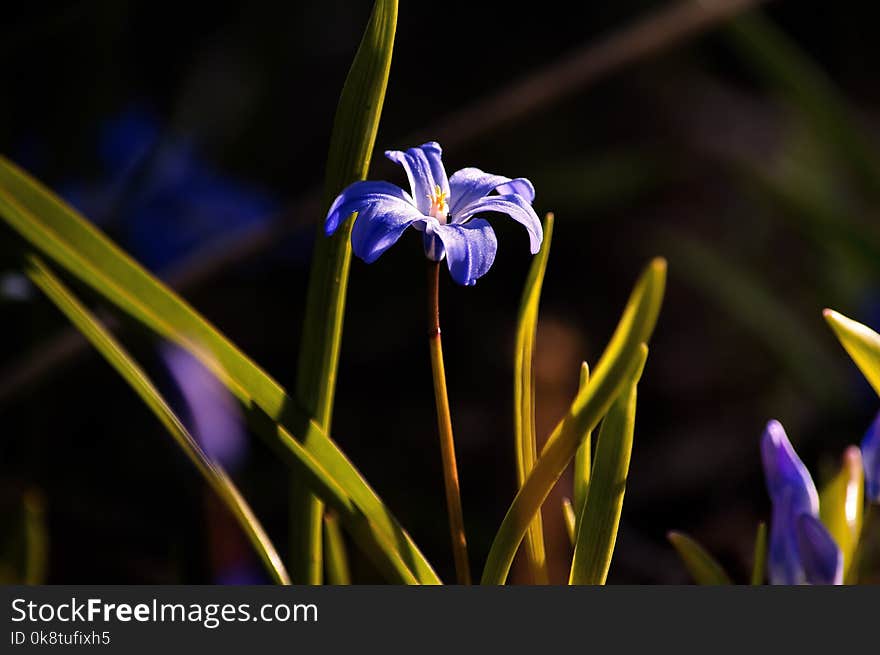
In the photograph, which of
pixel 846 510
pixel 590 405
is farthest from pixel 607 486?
pixel 846 510

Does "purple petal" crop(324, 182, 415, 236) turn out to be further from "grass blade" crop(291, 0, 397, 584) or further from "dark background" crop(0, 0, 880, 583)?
"dark background" crop(0, 0, 880, 583)

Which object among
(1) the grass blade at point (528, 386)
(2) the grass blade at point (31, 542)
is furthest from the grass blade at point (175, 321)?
(2) the grass blade at point (31, 542)

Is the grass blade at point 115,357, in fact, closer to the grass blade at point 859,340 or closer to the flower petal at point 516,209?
the flower petal at point 516,209

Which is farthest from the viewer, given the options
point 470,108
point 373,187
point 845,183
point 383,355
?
point 845,183

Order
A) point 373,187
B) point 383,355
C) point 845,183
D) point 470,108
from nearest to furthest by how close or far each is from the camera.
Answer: point 373,187 < point 470,108 < point 383,355 < point 845,183

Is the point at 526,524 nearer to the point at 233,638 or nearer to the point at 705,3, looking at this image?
the point at 233,638

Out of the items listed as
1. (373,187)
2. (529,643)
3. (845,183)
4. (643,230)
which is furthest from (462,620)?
(845,183)

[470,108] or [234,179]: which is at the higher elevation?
[234,179]
